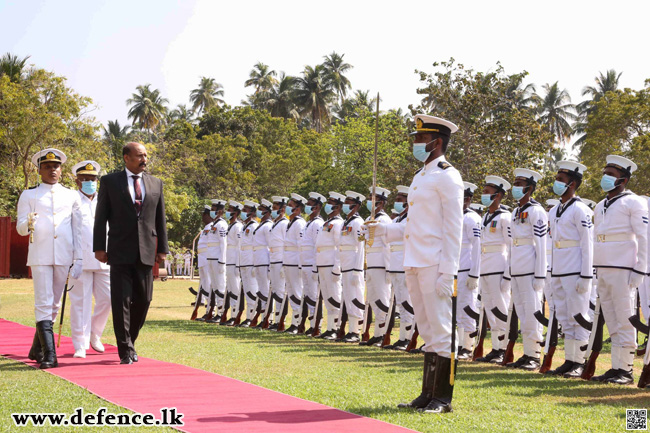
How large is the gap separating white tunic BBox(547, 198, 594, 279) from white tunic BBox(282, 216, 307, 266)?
254 inches

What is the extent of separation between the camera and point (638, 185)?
105 feet

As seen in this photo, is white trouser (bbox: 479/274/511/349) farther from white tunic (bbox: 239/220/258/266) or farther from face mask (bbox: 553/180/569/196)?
white tunic (bbox: 239/220/258/266)

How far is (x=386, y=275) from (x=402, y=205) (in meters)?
1.21

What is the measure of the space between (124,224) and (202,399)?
2.93 m

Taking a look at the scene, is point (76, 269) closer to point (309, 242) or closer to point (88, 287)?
point (88, 287)

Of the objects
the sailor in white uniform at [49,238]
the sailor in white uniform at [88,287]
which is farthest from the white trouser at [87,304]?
the sailor in white uniform at [49,238]

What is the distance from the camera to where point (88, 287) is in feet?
34.7

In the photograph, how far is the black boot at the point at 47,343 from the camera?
903 centimetres

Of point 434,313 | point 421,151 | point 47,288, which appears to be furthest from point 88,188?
point 434,313

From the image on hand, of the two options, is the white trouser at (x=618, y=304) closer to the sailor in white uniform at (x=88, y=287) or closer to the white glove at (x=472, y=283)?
the white glove at (x=472, y=283)

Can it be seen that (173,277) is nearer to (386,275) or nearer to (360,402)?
(386,275)

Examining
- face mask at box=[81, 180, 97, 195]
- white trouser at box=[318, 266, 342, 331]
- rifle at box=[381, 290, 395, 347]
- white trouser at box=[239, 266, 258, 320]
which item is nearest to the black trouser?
face mask at box=[81, 180, 97, 195]

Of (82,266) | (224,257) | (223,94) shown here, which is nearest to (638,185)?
(224,257)

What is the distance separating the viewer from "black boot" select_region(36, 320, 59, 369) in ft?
29.6
